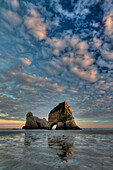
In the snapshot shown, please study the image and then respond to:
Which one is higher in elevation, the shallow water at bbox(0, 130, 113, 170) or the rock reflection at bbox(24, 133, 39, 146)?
the rock reflection at bbox(24, 133, 39, 146)

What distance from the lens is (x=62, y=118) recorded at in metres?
86.7

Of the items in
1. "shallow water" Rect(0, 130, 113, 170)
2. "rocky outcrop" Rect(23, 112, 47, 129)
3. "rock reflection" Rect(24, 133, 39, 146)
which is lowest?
"shallow water" Rect(0, 130, 113, 170)

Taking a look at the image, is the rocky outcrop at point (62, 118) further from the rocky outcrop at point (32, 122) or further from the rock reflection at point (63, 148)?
the rock reflection at point (63, 148)

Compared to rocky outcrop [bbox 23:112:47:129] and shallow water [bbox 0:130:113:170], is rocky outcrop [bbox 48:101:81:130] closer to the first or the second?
rocky outcrop [bbox 23:112:47:129]

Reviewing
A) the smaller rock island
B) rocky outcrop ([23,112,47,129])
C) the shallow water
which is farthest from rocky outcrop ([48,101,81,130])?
the shallow water

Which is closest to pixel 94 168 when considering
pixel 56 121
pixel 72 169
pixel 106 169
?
pixel 106 169

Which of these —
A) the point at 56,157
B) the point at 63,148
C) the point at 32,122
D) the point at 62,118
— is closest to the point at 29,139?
the point at 63,148

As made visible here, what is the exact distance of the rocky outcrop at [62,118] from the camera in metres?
80.9

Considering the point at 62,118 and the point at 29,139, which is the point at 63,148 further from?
the point at 62,118

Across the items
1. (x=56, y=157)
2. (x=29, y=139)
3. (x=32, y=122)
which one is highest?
(x=32, y=122)

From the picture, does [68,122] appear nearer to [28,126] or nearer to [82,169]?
[28,126]

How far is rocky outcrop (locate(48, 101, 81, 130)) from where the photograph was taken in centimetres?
8094

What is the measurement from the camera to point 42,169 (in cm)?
385

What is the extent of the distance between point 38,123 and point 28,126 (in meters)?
12.2
